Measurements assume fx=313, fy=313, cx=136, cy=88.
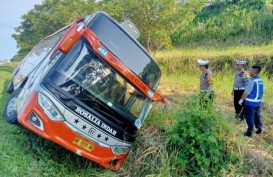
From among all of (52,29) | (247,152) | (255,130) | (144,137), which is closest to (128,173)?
(144,137)

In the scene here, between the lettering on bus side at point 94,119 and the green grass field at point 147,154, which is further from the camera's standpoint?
the lettering on bus side at point 94,119

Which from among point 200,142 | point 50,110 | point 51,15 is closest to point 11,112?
point 50,110

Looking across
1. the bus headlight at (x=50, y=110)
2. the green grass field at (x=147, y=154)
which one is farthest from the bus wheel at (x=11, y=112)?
the bus headlight at (x=50, y=110)

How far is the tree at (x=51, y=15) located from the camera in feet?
54.0

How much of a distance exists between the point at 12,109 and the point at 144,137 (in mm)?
2935

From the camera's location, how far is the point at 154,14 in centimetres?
1310

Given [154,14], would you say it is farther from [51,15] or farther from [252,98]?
A: [252,98]

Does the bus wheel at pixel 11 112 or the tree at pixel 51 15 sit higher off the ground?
the tree at pixel 51 15

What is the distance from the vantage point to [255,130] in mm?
6156

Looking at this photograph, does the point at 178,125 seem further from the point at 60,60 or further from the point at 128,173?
the point at 60,60

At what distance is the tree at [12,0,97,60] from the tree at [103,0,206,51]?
3.10 meters

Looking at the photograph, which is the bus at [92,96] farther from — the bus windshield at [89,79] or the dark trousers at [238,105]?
the dark trousers at [238,105]

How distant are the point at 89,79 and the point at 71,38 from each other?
2.38ft

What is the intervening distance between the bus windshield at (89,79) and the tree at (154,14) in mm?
8087
